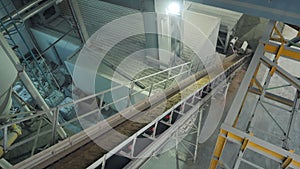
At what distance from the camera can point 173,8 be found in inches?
320

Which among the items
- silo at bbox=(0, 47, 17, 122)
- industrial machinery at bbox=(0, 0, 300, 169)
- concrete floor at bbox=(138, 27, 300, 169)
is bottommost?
concrete floor at bbox=(138, 27, 300, 169)

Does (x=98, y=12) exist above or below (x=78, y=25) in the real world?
above

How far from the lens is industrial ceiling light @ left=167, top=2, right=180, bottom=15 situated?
8023 millimetres

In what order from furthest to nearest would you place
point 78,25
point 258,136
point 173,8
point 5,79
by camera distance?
point 78,25 < point 258,136 < point 173,8 < point 5,79

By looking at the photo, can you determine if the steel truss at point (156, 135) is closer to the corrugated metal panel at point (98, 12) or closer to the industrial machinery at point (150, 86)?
the industrial machinery at point (150, 86)

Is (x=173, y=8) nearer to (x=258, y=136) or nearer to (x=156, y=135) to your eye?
(x=156, y=135)

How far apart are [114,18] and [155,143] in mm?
7256

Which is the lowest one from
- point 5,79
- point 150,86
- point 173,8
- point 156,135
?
point 156,135

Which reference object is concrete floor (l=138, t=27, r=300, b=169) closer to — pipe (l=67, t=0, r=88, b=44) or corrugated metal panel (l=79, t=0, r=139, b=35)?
corrugated metal panel (l=79, t=0, r=139, b=35)

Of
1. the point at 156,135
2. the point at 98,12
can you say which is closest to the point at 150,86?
the point at 156,135

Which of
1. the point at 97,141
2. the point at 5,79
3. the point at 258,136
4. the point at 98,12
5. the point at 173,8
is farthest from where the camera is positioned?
the point at 98,12

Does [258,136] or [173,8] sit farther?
[258,136]

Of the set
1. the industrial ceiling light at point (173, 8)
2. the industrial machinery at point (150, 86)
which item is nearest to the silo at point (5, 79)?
the industrial machinery at point (150, 86)

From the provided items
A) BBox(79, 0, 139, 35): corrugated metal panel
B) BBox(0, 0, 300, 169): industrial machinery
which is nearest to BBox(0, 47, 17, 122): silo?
BBox(0, 0, 300, 169): industrial machinery
